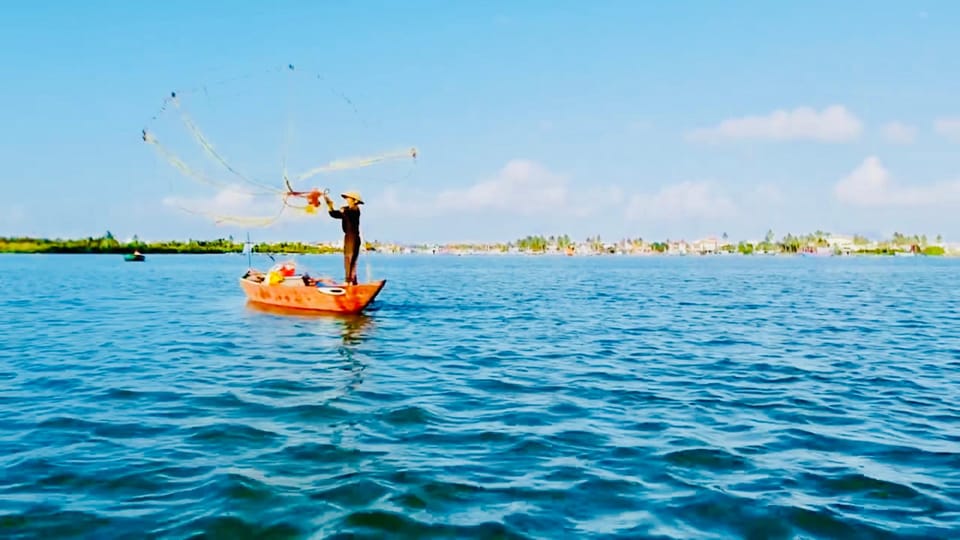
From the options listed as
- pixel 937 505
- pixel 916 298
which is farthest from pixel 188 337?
pixel 916 298

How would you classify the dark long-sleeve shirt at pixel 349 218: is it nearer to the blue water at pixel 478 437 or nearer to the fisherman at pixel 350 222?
the fisherman at pixel 350 222

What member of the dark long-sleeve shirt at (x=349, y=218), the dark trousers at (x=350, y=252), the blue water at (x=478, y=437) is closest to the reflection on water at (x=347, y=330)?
the blue water at (x=478, y=437)

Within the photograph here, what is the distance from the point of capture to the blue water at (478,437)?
22.3 ft

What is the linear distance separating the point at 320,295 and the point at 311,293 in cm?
51

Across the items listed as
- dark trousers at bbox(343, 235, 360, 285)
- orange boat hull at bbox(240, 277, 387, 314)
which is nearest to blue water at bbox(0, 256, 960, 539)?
orange boat hull at bbox(240, 277, 387, 314)

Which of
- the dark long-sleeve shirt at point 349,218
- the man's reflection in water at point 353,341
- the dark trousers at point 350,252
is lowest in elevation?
the man's reflection in water at point 353,341

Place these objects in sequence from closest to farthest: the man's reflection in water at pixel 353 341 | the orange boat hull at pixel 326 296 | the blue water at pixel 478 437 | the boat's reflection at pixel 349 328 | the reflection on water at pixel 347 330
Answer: the blue water at pixel 478 437 < the reflection on water at pixel 347 330 < the man's reflection in water at pixel 353 341 < the boat's reflection at pixel 349 328 < the orange boat hull at pixel 326 296

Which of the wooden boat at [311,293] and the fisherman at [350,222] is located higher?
the fisherman at [350,222]

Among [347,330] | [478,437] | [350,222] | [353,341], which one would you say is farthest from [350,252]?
[478,437]

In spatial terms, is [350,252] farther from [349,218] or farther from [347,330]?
[347,330]

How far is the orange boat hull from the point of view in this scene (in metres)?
28.5

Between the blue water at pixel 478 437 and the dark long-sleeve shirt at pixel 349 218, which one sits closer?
the blue water at pixel 478 437

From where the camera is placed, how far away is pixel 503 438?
976 cm

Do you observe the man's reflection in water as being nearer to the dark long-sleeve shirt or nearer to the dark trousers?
the dark trousers
